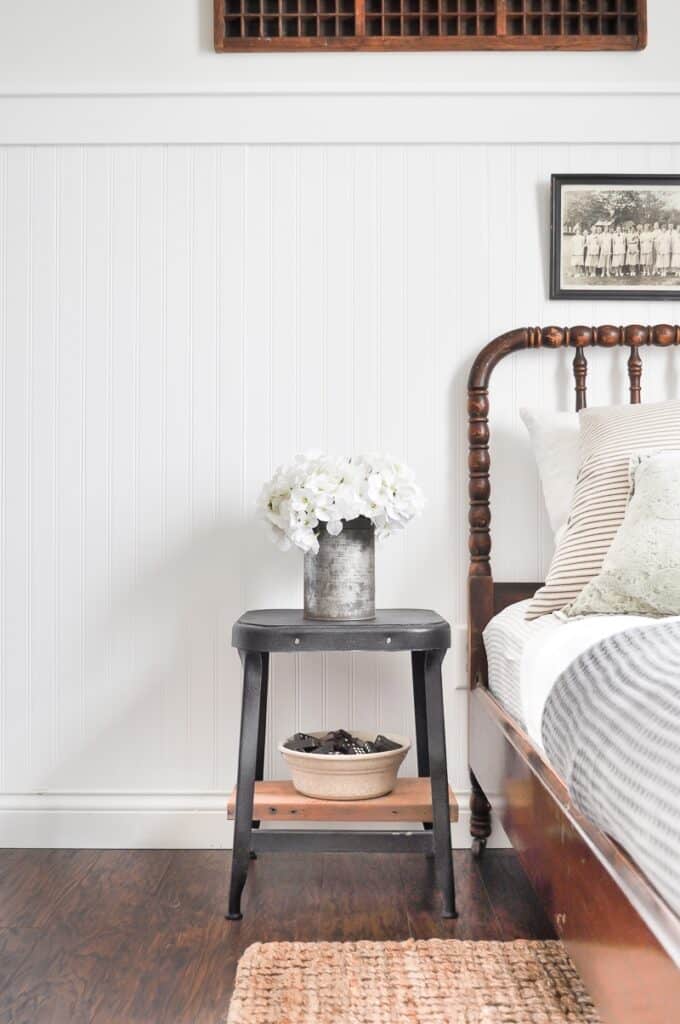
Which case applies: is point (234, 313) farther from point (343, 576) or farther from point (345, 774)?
point (345, 774)

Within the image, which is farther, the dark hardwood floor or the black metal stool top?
the black metal stool top

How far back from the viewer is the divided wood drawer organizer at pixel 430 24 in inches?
92.4

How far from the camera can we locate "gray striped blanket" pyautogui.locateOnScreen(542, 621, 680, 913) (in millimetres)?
926

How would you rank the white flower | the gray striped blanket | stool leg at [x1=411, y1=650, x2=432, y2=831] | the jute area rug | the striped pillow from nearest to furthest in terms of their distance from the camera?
the gray striped blanket, the jute area rug, the striped pillow, the white flower, stool leg at [x1=411, y1=650, x2=432, y2=831]

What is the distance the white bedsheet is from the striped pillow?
0.08 meters

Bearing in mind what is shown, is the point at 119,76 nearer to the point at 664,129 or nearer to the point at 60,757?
the point at 664,129

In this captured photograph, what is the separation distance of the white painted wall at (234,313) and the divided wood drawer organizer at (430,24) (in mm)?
43

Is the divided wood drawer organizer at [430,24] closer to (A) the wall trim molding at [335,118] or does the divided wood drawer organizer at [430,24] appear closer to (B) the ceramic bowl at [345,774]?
(A) the wall trim molding at [335,118]

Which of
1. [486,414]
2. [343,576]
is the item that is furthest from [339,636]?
[486,414]

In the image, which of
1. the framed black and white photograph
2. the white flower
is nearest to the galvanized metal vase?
the white flower

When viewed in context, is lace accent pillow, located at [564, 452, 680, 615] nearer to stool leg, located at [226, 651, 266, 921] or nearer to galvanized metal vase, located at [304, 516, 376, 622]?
galvanized metal vase, located at [304, 516, 376, 622]

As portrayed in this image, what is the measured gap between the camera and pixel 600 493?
189cm

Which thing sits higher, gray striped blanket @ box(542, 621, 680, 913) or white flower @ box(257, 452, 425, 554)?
white flower @ box(257, 452, 425, 554)

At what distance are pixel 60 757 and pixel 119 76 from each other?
176 cm
